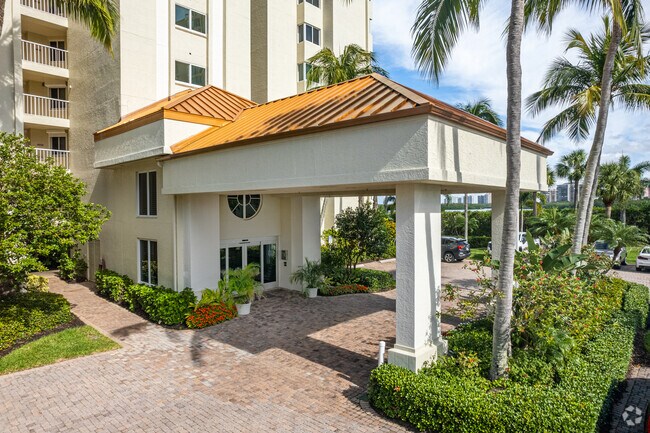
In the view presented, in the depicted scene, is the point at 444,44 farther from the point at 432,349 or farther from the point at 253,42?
the point at 253,42

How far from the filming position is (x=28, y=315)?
39.0ft

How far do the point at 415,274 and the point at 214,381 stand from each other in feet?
16.4

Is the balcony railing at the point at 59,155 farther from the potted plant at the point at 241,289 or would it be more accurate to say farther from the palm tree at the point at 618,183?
the palm tree at the point at 618,183

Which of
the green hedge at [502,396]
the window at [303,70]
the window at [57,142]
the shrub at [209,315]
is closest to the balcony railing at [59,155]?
the window at [57,142]

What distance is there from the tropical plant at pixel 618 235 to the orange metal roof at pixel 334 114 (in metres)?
10.6

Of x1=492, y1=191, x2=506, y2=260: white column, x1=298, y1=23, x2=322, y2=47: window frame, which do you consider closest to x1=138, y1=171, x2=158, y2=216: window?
x1=492, y1=191, x2=506, y2=260: white column

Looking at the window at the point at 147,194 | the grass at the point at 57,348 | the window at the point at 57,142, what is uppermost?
the window at the point at 57,142

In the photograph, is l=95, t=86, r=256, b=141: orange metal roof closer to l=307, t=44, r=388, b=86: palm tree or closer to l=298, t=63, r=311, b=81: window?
l=307, t=44, r=388, b=86: palm tree

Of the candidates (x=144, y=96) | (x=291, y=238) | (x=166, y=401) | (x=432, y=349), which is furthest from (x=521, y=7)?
(x=144, y=96)

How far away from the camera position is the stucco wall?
46.6 ft

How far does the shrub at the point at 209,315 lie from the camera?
12500 mm

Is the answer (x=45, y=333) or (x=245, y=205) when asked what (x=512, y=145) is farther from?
(x=45, y=333)

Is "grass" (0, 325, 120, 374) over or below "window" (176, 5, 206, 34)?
below

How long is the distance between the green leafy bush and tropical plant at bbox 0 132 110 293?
0.83 metres
